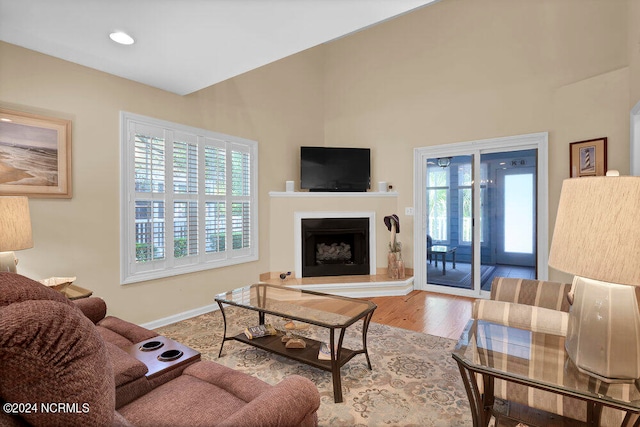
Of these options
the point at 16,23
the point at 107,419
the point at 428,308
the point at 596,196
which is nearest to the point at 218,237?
the point at 16,23

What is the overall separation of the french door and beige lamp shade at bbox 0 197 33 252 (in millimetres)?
4283

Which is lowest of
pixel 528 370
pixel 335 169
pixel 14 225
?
pixel 528 370

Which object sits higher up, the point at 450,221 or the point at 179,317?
the point at 450,221

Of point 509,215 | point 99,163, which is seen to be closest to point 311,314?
point 99,163

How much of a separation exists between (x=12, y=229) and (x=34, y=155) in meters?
0.81

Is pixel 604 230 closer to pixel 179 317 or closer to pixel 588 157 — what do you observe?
pixel 588 157

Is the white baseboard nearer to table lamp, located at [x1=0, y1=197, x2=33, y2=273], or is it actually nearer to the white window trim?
the white window trim

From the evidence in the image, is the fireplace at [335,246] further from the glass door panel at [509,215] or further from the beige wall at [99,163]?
the glass door panel at [509,215]

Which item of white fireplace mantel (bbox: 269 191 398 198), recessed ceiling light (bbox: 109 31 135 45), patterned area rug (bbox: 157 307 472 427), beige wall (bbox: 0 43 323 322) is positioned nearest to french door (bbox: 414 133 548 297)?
white fireplace mantel (bbox: 269 191 398 198)

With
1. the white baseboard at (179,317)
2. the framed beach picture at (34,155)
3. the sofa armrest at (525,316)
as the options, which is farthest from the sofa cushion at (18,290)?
the white baseboard at (179,317)

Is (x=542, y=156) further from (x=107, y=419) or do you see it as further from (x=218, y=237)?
(x=107, y=419)

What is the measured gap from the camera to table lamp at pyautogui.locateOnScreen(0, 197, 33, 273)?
6.36ft

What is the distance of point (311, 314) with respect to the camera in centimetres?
231

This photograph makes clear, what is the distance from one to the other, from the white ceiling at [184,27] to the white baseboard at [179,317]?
8.19 ft
